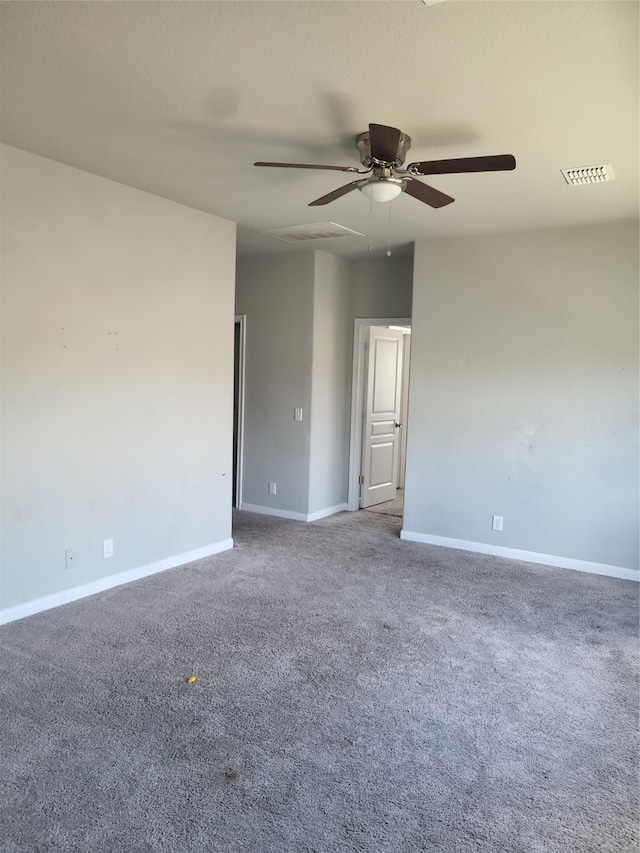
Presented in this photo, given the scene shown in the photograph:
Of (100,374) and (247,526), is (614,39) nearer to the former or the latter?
(100,374)

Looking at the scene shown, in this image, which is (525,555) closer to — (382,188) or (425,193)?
→ (425,193)

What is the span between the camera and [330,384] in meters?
6.17

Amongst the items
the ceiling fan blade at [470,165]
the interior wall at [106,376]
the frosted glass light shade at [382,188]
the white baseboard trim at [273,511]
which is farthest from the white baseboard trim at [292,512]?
the ceiling fan blade at [470,165]

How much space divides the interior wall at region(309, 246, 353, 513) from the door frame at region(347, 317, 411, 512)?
59mm

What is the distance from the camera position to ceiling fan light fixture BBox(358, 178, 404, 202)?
2.83 meters

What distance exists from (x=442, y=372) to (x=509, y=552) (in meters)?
1.64

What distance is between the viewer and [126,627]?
11.3 ft

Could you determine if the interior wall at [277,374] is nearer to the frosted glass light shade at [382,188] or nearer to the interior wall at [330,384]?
the interior wall at [330,384]

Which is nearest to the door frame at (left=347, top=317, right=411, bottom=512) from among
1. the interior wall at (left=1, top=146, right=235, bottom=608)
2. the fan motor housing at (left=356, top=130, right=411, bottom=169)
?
the interior wall at (left=1, top=146, right=235, bottom=608)

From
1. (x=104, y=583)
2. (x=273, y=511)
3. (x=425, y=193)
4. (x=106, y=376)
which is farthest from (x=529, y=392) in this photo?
(x=104, y=583)

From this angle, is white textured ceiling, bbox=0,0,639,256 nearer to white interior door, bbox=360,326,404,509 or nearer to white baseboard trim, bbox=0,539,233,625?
white baseboard trim, bbox=0,539,233,625

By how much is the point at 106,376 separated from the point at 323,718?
2498 mm

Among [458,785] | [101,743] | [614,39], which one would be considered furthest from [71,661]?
[614,39]

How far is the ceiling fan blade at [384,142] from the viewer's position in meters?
2.38
